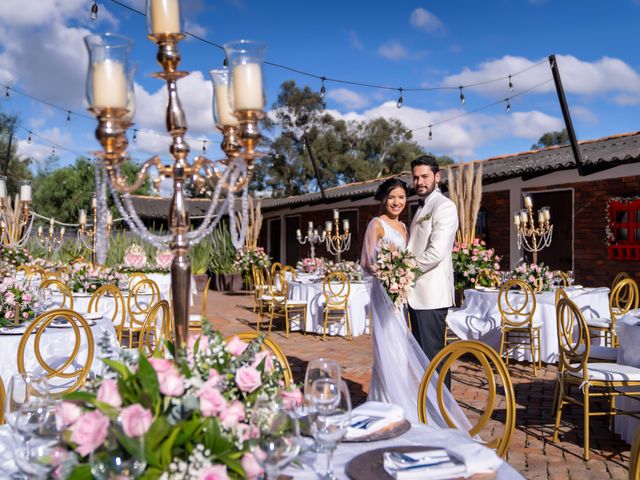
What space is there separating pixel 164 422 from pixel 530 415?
14.7 ft

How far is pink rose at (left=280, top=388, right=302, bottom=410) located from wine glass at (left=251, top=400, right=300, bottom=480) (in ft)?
0.36

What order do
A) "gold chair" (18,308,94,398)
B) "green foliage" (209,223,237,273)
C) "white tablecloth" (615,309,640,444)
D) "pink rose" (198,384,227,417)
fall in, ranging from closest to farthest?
"pink rose" (198,384,227,417) → "gold chair" (18,308,94,398) → "white tablecloth" (615,309,640,444) → "green foliage" (209,223,237,273)

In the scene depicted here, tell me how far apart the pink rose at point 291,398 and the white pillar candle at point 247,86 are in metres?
0.81

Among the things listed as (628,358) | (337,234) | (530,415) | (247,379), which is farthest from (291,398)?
(337,234)

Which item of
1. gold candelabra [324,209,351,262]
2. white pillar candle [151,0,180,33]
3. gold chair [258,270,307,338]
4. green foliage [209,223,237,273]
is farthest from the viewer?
green foliage [209,223,237,273]

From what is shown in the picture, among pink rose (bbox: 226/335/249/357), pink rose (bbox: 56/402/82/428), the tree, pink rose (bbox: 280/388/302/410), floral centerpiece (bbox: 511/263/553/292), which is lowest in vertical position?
pink rose (bbox: 280/388/302/410)

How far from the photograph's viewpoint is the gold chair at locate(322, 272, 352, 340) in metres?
8.98

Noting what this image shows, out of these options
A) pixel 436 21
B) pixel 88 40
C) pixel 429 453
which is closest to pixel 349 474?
pixel 429 453

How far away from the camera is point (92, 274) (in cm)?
719

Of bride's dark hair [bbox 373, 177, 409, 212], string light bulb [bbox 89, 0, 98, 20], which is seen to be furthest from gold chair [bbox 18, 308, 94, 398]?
string light bulb [bbox 89, 0, 98, 20]

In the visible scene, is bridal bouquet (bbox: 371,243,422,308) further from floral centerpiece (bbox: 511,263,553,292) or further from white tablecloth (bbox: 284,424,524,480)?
floral centerpiece (bbox: 511,263,553,292)

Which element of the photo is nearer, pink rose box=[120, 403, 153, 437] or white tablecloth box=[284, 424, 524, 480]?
pink rose box=[120, 403, 153, 437]

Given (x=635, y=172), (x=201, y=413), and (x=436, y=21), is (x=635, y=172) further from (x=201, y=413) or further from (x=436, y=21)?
(x=436, y=21)

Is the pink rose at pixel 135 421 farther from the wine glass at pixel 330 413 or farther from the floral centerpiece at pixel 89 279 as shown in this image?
the floral centerpiece at pixel 89 279
